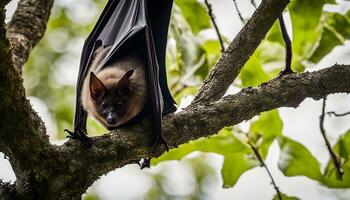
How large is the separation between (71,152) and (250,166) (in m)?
2.60

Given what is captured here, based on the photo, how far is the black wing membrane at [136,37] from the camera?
4.89m

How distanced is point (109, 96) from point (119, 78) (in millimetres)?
221

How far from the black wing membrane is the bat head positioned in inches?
7.4

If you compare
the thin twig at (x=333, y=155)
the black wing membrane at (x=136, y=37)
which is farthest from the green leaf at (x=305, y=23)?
the black wing membrane at (x=136, y=37)

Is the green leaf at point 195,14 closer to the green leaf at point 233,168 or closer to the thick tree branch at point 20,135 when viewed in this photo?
the green leaf at point 233,168

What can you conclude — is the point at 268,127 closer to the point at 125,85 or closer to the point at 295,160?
the point at 295,160

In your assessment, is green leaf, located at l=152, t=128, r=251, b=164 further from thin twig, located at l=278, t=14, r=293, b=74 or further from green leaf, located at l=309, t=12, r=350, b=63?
green leaf, located at l=309, t=12, r=350, b=63

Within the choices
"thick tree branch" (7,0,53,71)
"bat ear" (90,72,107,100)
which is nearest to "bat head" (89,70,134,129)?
"bat ear" (90,72,107,100)

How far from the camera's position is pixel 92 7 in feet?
37.4

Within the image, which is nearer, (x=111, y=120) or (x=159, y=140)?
(x=159, y=140)

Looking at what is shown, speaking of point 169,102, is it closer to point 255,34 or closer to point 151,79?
point 151,79

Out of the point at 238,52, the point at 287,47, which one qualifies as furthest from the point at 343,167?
the point at 238,52

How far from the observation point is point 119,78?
5.36 meters

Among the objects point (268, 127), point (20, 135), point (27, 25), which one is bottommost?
point (268, 127)
